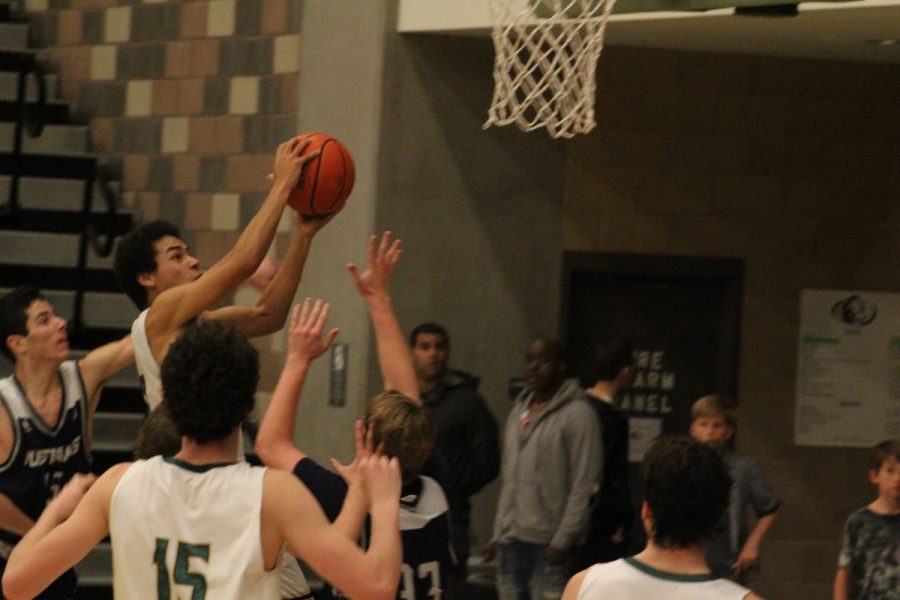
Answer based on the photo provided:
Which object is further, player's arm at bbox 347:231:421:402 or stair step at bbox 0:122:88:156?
stair step at bbox 0:122:88:156

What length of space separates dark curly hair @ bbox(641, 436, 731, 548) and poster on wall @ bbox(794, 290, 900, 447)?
5.26m

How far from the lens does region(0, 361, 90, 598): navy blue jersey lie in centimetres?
479

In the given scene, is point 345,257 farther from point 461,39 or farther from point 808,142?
point 808,142

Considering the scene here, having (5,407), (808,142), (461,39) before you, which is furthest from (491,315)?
(5,407)

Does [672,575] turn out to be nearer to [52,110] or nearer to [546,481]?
[546,481]

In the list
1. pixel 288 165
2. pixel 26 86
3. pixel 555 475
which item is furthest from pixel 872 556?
pixel 26 86

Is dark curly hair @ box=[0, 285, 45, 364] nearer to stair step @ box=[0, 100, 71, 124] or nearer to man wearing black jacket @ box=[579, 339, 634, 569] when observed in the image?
man wearing black jacket @ box=[579, 339, 634, 569]

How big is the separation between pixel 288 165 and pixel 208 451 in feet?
5.27

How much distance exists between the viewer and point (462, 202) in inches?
305

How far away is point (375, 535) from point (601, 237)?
5.17 meters

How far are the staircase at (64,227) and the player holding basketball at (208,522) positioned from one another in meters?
4.57

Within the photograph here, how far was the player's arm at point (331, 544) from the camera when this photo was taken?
292cm

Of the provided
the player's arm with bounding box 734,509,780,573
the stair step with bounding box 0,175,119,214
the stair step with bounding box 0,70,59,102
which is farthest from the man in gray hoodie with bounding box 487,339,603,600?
the stair step with bounding box 0,70,59,102

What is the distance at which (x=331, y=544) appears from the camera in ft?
9.59
